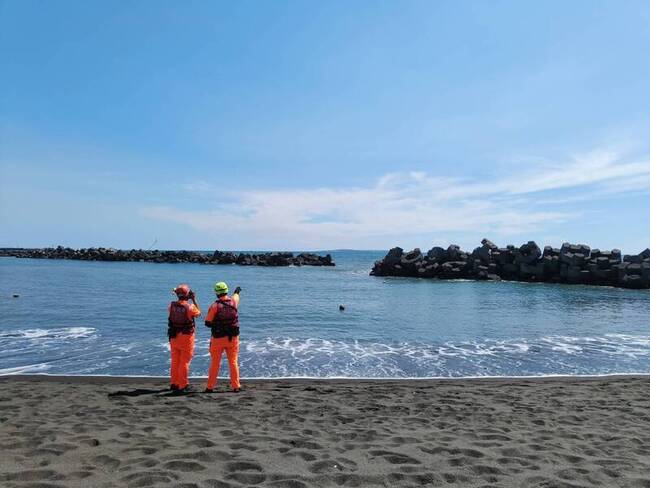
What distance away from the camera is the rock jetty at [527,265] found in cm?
3894

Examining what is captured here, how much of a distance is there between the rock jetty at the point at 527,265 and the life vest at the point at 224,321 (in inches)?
1495

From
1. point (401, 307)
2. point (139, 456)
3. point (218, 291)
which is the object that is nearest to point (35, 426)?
point (139, 456)

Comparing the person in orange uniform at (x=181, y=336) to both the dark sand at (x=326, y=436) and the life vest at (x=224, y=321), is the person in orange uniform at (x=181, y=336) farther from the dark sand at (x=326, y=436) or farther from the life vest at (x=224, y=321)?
the dark sand at (x=326, y=436)

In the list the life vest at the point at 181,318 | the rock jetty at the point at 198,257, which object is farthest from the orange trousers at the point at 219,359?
the rock jetty at the point at 198,257

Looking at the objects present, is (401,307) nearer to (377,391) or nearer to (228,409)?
(377,391)

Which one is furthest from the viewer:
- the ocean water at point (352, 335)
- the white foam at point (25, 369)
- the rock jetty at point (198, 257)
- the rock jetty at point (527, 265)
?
the rock jetty at point (198, 257)

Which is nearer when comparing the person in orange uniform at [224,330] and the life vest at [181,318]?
the life vest at [181,318]

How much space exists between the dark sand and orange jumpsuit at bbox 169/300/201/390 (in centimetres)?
43

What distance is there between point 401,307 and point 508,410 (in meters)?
17.3

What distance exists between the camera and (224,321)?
30.9 feet

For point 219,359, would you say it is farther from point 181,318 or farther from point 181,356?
point 181,318

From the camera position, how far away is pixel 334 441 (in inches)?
232

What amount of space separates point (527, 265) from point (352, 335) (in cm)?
3251

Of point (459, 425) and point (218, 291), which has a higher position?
point (218, 291)
